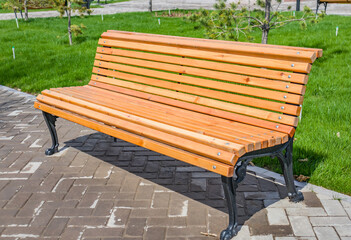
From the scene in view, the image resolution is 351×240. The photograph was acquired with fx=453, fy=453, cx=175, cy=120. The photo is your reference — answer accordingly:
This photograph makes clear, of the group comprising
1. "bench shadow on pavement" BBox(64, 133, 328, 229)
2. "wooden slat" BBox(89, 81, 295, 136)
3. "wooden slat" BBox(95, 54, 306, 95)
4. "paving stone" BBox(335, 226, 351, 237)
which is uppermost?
"wooden slat" BBox(95, 54, 306, 95)

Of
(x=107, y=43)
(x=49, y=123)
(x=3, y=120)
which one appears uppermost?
(x=107, y=43)

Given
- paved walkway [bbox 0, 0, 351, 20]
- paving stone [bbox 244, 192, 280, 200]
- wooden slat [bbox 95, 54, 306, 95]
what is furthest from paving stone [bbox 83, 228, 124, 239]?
paved walkway [bbox 0, 0, 351, 20]

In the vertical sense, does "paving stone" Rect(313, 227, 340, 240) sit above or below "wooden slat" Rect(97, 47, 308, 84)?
below

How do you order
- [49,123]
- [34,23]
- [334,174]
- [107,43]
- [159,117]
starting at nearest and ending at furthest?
1. [159,117]
2. [334,174]
3. [49,123]
4. [107,43]
5. [34,23]

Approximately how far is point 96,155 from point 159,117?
1380mm

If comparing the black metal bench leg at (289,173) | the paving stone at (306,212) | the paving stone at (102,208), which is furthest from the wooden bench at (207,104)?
the paving stone at (102,208)

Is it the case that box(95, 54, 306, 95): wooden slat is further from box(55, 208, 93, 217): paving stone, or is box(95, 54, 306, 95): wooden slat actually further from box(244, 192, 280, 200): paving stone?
box(55, 208, 93, 217): paving stone

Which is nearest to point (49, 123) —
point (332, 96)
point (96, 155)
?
point (96, 155)

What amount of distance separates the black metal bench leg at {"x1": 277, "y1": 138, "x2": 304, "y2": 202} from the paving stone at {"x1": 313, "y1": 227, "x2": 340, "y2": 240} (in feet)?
1.36

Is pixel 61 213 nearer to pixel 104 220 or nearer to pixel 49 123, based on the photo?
pixel 104 220

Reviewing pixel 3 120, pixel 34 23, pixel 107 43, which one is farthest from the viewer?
pixel 34 23

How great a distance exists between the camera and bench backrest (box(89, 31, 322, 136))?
3.46 meters

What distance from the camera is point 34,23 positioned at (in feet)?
56.2

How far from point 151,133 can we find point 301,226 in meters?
1.32
